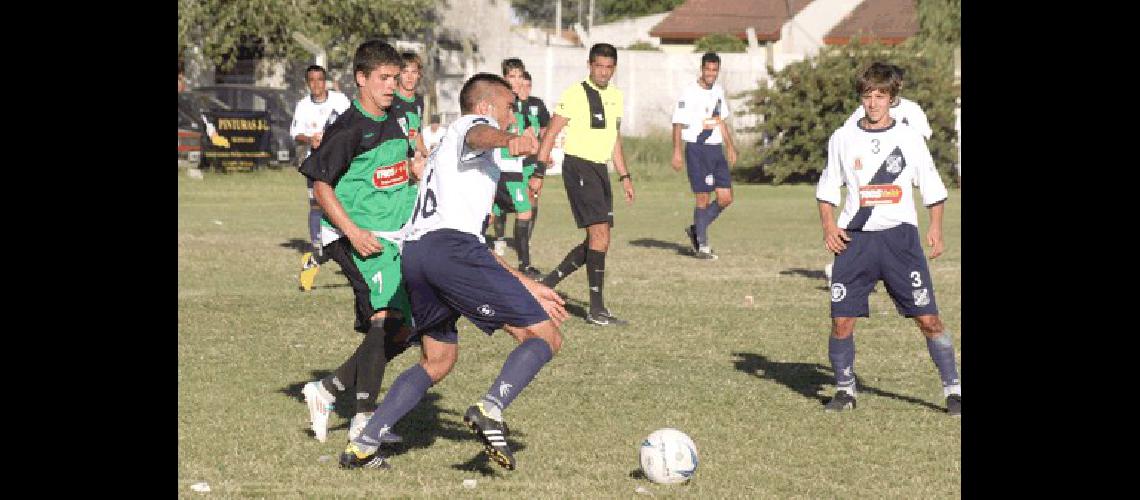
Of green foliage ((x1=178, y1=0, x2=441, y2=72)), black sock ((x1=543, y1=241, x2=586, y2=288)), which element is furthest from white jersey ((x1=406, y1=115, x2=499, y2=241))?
green foliage ((x1=178, y1=0, x2=441, y2=72))

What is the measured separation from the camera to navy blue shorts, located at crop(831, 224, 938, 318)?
30.6ft

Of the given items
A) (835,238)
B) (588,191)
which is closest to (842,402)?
(835,238)

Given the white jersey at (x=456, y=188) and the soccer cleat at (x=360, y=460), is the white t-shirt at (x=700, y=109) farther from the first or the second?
the soccer cleat at (x=360, y=460)

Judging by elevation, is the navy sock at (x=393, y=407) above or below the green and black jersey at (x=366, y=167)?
below

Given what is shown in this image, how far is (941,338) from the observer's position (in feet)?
31.2

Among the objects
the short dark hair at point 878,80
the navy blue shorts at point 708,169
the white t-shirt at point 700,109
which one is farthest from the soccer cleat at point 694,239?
the short dark hair at point 878,80

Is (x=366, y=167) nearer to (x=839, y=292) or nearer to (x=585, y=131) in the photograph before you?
(x=839, y=292)

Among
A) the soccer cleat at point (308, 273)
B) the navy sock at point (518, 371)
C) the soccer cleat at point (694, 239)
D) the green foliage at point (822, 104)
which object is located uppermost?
the green foliage at point (822, 104)

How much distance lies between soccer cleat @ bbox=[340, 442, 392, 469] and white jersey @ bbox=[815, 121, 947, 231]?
10.7 ft

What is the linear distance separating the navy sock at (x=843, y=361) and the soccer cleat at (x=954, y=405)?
56 cm

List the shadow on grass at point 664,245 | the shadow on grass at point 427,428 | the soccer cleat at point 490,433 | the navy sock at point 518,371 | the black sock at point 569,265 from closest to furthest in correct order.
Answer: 1. the soccer cleat at point 490,433
2. the navy sock at point 518,371
3. the shadow on grass at point 427,428
4. the black sock at point 569,265
5. the shadow on grass at point 664,245

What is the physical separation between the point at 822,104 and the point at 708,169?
15.3m

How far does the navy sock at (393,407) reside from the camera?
7652 millimetres
